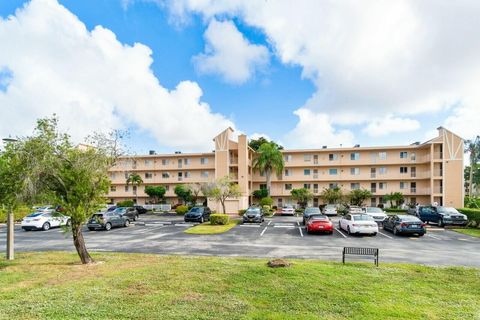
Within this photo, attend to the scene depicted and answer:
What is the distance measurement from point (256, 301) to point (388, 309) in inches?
114

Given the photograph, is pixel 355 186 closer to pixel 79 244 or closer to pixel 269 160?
pixel 269 160

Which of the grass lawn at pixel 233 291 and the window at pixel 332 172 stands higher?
the window at pixel 332 172

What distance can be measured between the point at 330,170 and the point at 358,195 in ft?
23.7

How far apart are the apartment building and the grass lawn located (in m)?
30.5

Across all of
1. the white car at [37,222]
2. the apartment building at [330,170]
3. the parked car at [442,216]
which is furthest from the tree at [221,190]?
the parked car at [442,216]

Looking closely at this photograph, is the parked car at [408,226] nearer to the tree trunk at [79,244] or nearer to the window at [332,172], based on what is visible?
the tree trunk at [79,244]

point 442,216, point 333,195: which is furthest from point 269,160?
point 442,216

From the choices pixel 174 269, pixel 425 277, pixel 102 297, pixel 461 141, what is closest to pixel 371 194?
pixel 461 141

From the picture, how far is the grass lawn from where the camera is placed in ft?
20.4

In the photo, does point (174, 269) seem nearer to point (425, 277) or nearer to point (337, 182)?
point (425, 277)

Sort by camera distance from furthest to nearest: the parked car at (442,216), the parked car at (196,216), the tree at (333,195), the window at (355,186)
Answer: the window at (355,186), the tree at (333,195), the parked car at (196,216), the parked car at (442,216)

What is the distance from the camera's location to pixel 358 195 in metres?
42.6

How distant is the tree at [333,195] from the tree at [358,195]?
155 cm

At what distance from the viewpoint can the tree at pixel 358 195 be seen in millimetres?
42500
